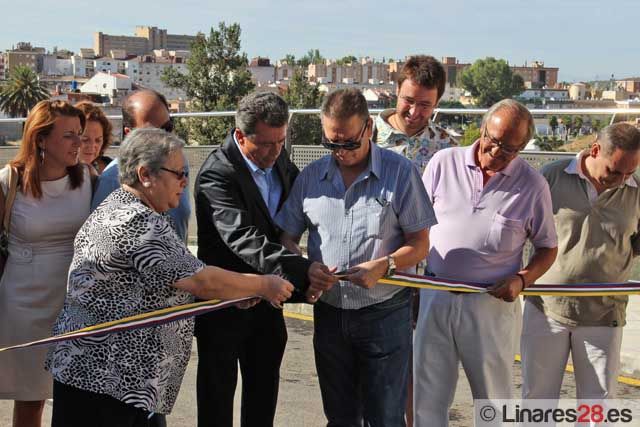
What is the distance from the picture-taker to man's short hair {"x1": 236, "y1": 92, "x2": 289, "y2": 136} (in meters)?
4.02

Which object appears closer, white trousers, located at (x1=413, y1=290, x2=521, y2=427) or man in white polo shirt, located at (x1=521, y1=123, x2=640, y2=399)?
white trousers, located at (x1=413, y1=290, x2=521, y2=427)

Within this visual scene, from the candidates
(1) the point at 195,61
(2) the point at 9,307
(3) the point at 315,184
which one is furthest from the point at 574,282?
(1) the point at 195,61

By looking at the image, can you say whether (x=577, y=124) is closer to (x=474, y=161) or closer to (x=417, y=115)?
(x=417, y=115)

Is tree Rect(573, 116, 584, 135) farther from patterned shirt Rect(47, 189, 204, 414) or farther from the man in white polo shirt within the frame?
patterned shirt Rect(47, 189, 204, 414)

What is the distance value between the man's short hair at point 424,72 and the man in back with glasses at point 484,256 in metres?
0.71

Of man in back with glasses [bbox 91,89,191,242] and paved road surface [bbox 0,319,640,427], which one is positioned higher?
man in back with glasses [bbox 91,89,191,242]

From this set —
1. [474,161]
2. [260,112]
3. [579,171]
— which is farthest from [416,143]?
[260,112]

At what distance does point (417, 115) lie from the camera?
509cm

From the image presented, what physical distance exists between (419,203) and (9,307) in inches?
85.0

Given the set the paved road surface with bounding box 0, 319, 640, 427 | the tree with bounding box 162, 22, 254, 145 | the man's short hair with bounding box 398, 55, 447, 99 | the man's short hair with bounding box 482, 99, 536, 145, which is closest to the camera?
the man's short hair with bounding box 482, 99, 536, 145

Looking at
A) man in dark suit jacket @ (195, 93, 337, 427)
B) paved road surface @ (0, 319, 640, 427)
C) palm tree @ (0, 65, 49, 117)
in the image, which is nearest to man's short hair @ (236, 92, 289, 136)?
man in dark suit jacket @ (195, 93, 337, 427)

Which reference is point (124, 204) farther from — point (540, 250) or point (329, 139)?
point (540, 250)

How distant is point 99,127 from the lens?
220 inches

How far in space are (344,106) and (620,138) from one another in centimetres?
151
